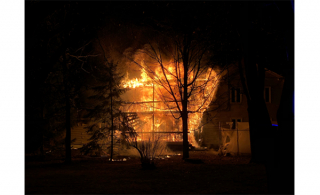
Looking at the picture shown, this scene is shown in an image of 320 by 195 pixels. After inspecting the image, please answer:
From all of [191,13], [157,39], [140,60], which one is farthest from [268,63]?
[140,60]

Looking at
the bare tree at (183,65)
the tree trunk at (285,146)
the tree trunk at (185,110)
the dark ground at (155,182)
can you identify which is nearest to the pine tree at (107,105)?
the bare tree at (183,65)

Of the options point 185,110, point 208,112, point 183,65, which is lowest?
point 208,112

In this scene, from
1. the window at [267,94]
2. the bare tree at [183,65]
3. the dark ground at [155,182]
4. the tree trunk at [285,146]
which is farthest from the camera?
the window at [267,94]

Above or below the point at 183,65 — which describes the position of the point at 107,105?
below

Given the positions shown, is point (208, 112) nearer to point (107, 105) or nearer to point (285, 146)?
point (107, 105)

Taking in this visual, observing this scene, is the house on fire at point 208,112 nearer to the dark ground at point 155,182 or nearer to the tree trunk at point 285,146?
the dark ground at point 155,182

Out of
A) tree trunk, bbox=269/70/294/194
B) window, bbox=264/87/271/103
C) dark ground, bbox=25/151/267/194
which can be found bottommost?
dark ground, bbox=25/151/267/194

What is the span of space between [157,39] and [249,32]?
31.0 ft

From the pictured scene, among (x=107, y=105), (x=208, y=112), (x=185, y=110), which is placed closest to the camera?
(x=185, y=110)

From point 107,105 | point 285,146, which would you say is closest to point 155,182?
point 285,146

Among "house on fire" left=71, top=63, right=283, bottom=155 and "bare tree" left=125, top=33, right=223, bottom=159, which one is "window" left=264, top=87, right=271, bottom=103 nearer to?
"house on fire" left=71, top=63, right=283, bottom=155

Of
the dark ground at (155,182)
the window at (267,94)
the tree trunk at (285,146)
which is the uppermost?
the window at (267,94)

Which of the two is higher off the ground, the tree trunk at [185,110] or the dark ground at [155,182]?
the tree trunk at [185,110]

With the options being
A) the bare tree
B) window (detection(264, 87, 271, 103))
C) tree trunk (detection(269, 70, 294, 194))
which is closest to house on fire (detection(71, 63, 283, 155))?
window (detection(264, 87, 271, 103))
